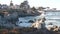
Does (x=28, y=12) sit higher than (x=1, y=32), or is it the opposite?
(x=1, y=32)

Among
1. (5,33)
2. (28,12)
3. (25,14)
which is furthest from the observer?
(28,12)

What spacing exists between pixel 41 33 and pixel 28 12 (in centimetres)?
5322

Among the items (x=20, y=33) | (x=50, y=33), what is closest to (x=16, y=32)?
(x=20, y=33)

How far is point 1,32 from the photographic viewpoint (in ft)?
48.9

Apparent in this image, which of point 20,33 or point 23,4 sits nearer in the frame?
point 20,33

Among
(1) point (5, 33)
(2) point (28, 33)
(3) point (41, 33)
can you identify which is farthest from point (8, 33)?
(3) point (41, 33)

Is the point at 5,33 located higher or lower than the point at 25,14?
higher

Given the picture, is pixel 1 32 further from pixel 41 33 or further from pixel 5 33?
pixel 41 33

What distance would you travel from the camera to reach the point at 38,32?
1520 centimetres

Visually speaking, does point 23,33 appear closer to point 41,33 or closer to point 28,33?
point 28,33

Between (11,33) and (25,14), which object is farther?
(25,14)

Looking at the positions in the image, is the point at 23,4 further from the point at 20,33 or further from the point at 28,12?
the point at 20,33

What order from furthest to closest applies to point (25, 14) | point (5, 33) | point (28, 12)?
point (28, 12)
point (25, 14)
point (5, 33)

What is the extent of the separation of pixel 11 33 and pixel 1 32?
75 cm
